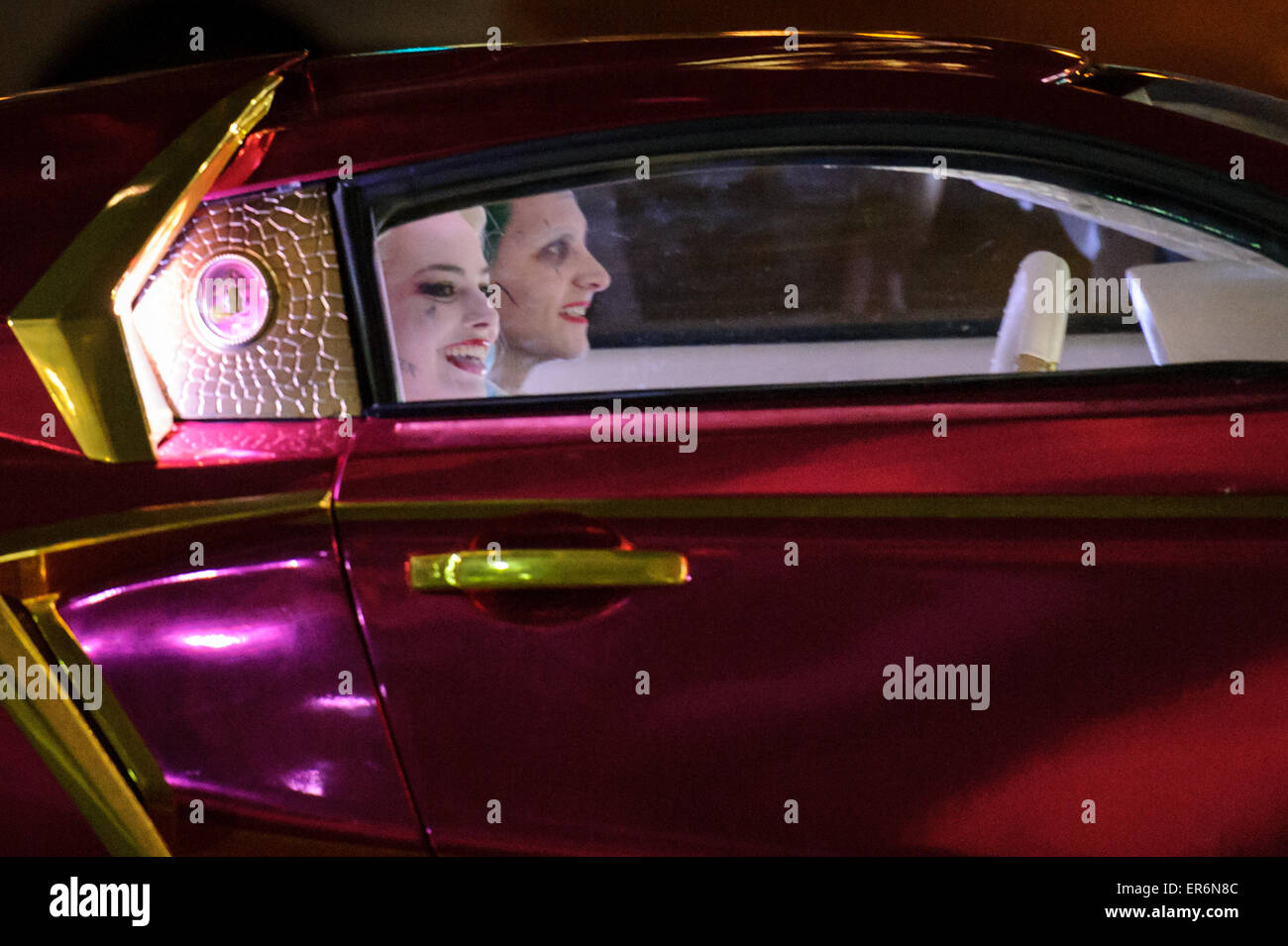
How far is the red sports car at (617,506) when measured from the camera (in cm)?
113

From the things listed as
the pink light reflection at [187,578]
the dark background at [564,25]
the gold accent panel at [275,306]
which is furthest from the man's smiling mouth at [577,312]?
the dark background at [564,25]

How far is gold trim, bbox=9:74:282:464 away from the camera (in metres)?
1.14

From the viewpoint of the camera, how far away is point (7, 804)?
124 centimetres

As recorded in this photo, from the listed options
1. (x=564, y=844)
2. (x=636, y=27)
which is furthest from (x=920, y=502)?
(x=636, y=27)

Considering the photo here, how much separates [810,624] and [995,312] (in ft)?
1.83

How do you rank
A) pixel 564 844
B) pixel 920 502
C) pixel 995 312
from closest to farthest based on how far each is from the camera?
pixel 920 502 < pixel 564 844 < pixel 995 312

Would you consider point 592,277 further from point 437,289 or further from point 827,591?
point 827,591

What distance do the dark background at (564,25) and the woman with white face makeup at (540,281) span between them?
2.46m

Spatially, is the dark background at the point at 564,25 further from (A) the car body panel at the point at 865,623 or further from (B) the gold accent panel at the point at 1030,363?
(A) the car body panel at the point at 865,623

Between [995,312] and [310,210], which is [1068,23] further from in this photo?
[310,210]

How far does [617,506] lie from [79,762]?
66cm

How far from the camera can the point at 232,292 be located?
1189mm

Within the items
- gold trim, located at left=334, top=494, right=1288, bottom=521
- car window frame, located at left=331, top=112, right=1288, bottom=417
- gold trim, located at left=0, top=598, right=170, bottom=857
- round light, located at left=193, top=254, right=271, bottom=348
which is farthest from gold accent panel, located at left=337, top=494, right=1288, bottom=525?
gold trim, located at left=0, top=598, right=170, bottom=857
